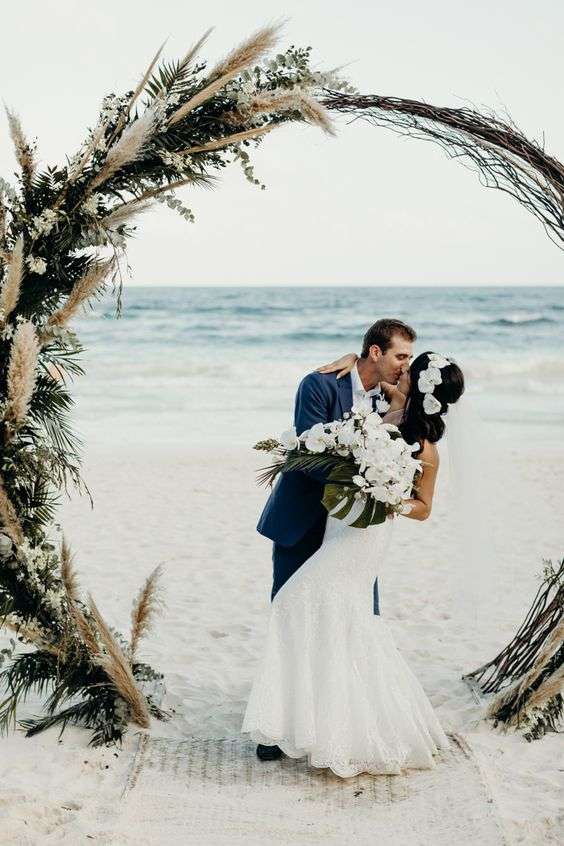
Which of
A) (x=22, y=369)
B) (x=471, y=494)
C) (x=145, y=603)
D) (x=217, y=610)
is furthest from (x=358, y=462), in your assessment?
(x=217, y=610)

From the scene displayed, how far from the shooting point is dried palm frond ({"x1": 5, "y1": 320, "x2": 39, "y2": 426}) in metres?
3.73

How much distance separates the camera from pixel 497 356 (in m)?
27.5

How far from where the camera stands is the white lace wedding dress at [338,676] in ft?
13.6

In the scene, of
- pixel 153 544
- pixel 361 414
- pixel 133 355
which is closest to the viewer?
pixel 361 414

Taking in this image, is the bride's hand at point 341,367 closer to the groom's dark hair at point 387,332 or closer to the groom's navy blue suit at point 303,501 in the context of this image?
the groom's navy blue suit at point 303,501

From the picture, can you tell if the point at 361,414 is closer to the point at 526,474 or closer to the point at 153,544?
the point at 153,544

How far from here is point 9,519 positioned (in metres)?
4.12

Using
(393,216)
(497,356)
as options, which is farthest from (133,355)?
(393,216)

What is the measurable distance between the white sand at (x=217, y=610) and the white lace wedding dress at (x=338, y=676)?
371mm

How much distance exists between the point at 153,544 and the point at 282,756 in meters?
4.55

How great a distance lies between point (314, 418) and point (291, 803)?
1776mm

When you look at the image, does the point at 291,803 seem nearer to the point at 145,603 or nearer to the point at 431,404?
the point at 145,603

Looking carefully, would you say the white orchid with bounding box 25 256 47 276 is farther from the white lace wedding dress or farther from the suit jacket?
the white lace wedding dress

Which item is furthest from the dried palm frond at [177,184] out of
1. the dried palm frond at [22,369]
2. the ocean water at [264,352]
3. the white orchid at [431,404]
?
the ocean water at [264,352]
